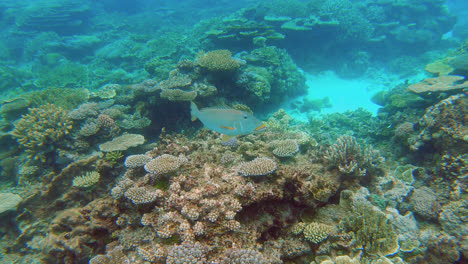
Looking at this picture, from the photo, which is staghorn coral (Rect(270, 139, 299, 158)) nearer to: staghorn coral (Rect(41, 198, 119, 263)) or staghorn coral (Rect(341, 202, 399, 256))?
staghorn coral (Rect(341, 202, 399, 256))

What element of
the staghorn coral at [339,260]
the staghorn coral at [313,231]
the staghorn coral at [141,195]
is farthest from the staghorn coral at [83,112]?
the staghorn coral at [339,260]

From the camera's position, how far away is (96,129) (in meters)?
5.95

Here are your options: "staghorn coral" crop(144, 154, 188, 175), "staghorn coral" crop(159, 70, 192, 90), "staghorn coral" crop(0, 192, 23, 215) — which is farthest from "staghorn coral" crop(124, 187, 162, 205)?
"staghorn coral" crop(159, 70, 192, 90)

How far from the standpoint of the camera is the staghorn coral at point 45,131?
227 inches

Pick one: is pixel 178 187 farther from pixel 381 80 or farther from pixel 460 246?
pixel 381 80

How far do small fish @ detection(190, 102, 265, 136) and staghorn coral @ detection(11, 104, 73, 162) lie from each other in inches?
209

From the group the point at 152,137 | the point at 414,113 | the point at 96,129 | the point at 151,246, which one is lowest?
the point at 152,137

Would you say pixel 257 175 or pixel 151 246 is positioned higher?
pixel 257 175

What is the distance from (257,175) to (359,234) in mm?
1754

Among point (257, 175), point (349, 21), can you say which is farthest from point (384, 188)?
point (349, 21)

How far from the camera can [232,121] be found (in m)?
2.92

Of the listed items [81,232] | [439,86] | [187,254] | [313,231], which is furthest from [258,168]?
[439,86]

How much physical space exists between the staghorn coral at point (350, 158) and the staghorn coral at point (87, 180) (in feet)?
16.6

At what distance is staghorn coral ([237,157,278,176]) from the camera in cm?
331
